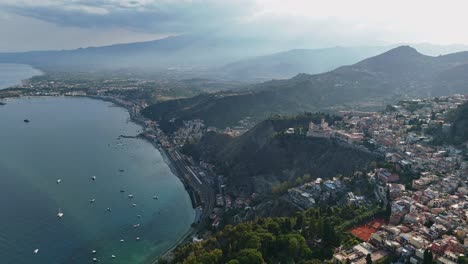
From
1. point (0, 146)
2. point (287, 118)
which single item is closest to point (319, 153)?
point (287, 118)

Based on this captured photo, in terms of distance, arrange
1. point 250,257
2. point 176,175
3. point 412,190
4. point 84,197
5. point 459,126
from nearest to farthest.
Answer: point 250,257
point 412,190
point 459,126
point 84,197
point 176,175

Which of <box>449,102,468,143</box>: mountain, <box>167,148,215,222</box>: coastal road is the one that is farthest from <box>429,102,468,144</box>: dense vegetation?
<box>167,148,215,222</box>: coastal road

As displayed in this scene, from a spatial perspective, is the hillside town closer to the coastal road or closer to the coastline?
the coastline

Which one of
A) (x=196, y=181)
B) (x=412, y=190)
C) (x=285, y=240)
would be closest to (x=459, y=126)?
(x=412, y=190)

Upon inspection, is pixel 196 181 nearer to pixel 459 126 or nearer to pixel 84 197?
pixel 84 197

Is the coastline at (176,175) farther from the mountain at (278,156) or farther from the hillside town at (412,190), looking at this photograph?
the hillside town at (412,190)
